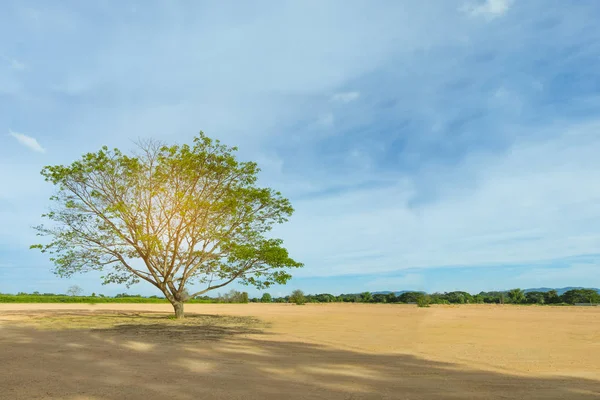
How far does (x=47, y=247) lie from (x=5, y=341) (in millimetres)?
13595

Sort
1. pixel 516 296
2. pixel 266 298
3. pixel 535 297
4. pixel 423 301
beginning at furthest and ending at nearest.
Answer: pixel 266 298 < pixel 516 296 < pixel 535 297 < pixel 423 301

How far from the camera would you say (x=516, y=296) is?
57.1 m

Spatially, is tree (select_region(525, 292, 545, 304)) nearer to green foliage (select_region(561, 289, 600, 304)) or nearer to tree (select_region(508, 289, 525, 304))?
tree (select_region(508, 289, 525, 304))

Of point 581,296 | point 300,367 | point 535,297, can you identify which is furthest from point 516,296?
point 300,367

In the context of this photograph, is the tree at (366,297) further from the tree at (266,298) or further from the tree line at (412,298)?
the tree at (266,298)

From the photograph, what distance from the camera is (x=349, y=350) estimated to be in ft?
44.6

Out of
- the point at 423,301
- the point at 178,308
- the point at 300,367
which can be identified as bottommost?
the point at 300,367

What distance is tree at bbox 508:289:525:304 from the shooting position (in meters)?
55.5

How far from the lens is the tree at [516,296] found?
55531 mm

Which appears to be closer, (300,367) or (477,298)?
(300,367)

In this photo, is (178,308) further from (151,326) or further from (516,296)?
(516,296)

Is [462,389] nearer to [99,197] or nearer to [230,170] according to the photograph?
[230,170]

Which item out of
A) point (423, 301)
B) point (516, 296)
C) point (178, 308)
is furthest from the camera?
point (516, 296)

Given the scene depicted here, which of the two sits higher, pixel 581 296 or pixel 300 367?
pixel 581 296
